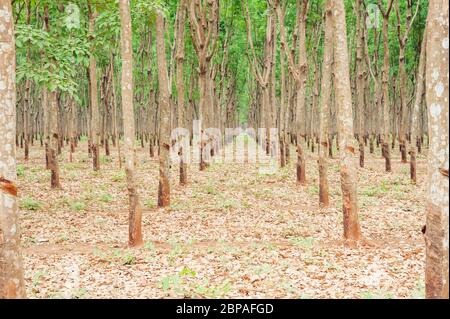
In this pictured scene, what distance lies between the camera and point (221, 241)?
10055 millimetres

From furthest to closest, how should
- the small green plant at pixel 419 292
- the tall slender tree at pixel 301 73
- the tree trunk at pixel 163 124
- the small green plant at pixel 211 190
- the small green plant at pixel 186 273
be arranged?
Answer: the small green plant at pixel 211 190, the tall slender tree at pixel 301 73, the tree trunk at pixel 163 124, the small green plant at pixel 186 273, the small green plant at pixel 419 292

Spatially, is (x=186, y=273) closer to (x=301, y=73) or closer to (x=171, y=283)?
(x=171, y=283)

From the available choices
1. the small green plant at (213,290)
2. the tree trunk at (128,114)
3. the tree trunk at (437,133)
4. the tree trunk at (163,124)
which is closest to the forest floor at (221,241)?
the small green plant at (213,290)

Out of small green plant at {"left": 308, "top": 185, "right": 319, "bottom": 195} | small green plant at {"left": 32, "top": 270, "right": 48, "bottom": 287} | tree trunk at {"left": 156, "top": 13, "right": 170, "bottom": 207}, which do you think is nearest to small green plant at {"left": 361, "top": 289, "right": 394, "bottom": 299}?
small green plant at {"left": 32, "top": 270, "right": 48, "bottom": 287}

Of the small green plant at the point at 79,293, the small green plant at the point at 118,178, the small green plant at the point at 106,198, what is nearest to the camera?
the small green plant at the point at 79,293

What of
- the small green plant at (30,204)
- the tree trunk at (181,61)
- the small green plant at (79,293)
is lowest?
the small green plant at (79,293)

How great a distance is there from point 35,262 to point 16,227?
416 cm

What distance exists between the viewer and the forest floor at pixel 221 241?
6.97 m

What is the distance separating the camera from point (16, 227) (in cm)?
495

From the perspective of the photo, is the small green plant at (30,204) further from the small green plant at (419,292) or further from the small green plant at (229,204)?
the small green plant at (419,292)

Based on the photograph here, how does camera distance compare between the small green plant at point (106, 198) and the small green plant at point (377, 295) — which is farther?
the small green plant at point (106, 198)

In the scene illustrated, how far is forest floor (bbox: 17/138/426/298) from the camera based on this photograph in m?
6.97

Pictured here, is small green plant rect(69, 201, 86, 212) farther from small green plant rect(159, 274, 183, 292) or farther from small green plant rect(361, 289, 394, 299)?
small green plant rect(361, 289, 394, 299)

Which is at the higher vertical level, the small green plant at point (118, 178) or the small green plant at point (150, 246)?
the small green plant at point (118, 178)
